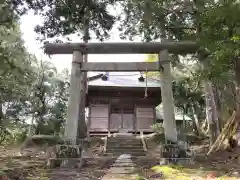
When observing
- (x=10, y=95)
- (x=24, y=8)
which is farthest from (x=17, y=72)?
(x=10, y=95)

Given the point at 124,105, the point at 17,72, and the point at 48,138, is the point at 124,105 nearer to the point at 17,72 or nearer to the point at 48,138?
the point at 48,138

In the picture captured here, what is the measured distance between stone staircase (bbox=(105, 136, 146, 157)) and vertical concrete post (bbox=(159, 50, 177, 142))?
376 cm

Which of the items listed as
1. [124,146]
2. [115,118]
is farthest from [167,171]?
[115,118]

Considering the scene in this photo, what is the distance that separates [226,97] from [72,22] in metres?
7.11

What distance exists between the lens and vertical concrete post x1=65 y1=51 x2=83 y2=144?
9.39m

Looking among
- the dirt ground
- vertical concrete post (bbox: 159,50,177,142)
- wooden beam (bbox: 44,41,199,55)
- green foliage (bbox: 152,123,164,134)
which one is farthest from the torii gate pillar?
green foliage (bbox: 152,123,164,134)

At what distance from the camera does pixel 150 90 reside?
63.2 ft

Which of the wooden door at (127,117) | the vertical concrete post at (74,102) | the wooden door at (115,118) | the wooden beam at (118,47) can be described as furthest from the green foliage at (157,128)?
the vertical concrete post at (74,102)

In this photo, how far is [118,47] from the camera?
1022 cm

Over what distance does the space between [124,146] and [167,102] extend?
218 inches

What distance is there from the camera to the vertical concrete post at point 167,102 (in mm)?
9453

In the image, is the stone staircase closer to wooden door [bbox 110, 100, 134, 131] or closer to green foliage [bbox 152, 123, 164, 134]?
green foliage [bbox 152, 123, 164, 134]

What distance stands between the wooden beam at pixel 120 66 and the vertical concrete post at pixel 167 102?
41 cm

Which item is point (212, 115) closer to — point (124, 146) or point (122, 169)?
point (124, 146)
